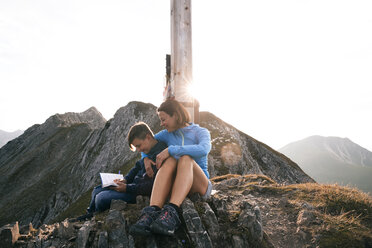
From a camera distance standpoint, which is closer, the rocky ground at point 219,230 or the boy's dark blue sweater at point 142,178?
the rocky ground at point 219,230

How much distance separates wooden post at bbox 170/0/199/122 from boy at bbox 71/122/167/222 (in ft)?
4.88

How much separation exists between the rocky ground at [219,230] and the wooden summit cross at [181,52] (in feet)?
9.06

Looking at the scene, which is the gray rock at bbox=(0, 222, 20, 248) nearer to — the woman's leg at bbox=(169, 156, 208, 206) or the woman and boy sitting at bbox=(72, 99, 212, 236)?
the woman and boy sitting at bbox=(72, 99, 212, 236)

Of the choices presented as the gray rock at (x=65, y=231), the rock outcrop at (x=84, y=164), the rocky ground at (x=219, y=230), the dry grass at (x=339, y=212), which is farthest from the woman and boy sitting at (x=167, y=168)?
the rock outcrop at (x=84, y=164)

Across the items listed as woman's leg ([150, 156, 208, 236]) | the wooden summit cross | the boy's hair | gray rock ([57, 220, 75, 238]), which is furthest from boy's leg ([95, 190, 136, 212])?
the wooden summit cross

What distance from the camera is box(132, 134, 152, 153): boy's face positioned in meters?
4.33

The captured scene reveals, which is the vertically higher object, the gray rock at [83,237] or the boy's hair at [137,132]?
the boy's hair at [137,132]

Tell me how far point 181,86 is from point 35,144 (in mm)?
58507

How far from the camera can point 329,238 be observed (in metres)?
3.26

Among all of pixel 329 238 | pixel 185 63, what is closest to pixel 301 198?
pixel 329 238

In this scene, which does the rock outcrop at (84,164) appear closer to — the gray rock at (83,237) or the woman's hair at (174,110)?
the woman's hair at (174,110)

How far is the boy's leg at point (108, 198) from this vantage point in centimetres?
423

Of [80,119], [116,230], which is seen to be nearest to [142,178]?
[116,230]

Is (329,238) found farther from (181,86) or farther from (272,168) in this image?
(272,168)
